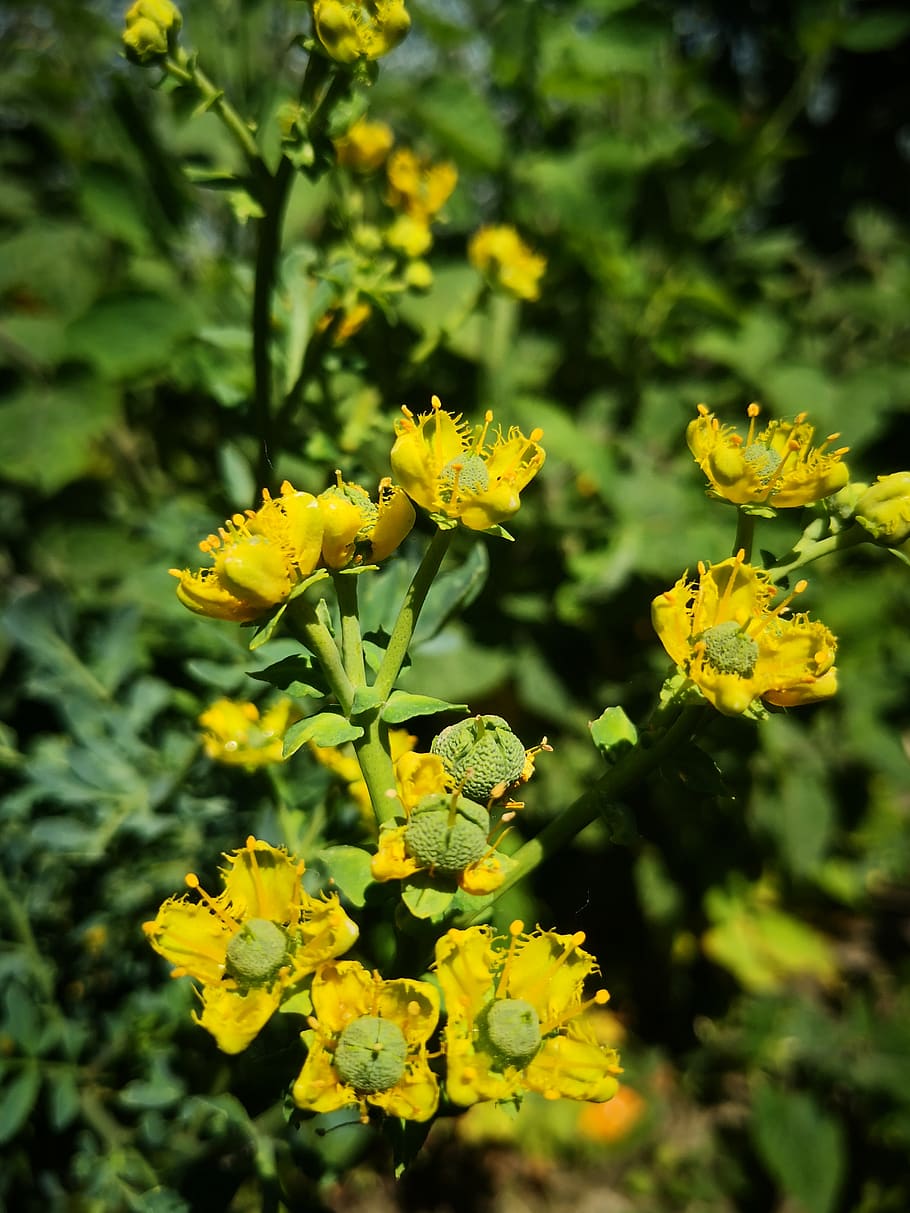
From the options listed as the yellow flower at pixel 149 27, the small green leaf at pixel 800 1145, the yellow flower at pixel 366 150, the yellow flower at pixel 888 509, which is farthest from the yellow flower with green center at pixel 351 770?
the small green leaf at pixel 800 1145

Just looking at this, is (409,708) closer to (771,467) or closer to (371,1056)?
(371,1056)

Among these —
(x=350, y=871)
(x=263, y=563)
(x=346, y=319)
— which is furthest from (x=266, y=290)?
(x=350, y=871)

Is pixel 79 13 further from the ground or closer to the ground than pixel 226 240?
further from the ground

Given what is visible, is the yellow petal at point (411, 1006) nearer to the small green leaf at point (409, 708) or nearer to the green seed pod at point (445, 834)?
the green seed pod at point (445, 834)

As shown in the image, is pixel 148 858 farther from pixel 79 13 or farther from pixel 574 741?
pixel 79 13

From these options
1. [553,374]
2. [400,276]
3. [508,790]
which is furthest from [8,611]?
[553,374]
